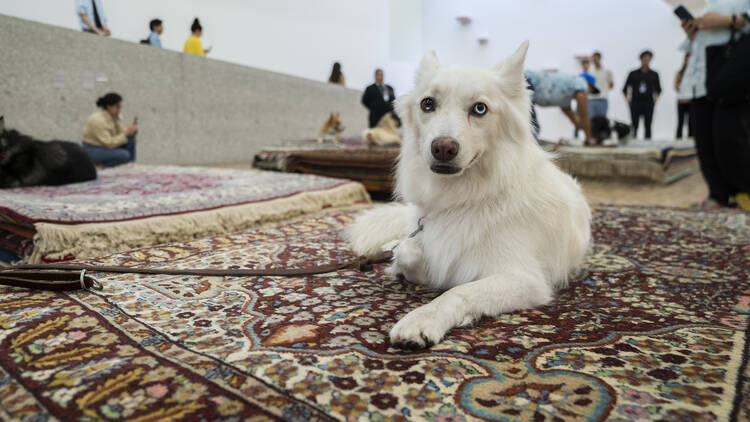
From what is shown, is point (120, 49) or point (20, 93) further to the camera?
point (120, 49)

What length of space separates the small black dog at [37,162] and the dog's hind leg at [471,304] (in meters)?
3.72

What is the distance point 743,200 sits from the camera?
4055 mm

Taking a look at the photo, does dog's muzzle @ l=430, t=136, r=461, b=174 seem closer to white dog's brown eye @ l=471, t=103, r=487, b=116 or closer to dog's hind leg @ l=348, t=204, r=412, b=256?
white dog's brown eye @ l=471, t=103, r=487, b=116

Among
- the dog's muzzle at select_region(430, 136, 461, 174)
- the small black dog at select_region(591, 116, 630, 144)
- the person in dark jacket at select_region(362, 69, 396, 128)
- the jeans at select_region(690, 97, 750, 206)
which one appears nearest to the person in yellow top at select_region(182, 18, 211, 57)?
the person in dark jacket at select_region(362, 69, 396, 128)

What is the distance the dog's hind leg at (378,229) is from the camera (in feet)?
7.91

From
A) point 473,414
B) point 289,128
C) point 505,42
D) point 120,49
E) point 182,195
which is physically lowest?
point 473,414

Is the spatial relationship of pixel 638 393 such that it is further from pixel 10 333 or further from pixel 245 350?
pixel 10 333

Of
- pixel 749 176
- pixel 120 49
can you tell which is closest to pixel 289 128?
pixel 120 49

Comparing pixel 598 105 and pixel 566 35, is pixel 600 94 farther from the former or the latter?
pixel 566 35

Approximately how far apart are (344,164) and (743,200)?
403 centimetres

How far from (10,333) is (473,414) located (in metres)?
1.39

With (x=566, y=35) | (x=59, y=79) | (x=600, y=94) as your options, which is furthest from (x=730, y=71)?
(x=566, y=35)

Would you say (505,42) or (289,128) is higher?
(505,42)

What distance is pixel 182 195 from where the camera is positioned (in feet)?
11.2
